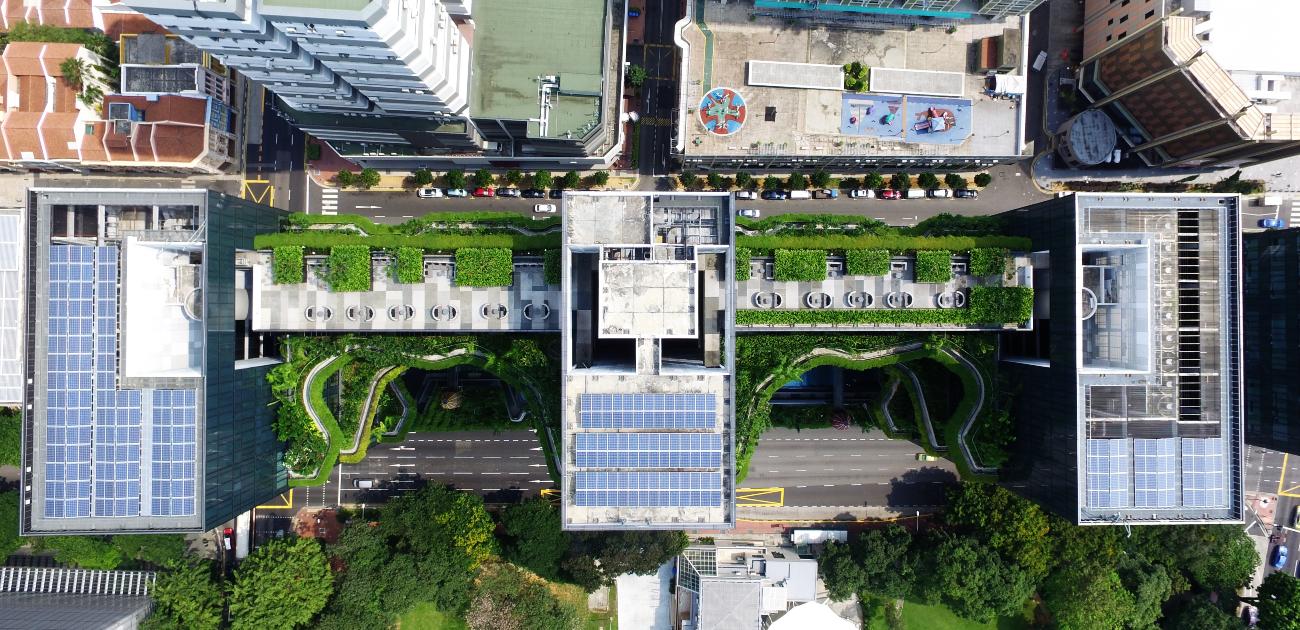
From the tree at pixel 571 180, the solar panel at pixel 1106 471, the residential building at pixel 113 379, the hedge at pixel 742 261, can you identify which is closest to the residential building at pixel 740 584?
the solar panel at pixel 1106 471

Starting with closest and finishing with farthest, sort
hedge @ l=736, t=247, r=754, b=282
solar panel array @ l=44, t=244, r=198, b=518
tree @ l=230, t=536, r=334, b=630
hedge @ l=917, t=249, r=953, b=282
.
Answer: solar panel array @ l=44, t=244, r=198, b=518 → hedge @ l=736, t=247, r=754, b=282 → hedge @ l=917, t=249, r=953, b=282 → tree @ l=230, t=536, r=334, b=630

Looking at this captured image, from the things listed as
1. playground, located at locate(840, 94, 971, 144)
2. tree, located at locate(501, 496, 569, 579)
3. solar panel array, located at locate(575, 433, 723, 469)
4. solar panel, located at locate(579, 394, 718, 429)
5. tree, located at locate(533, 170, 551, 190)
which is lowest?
tree, located at locate(501, 496, 569, 579)

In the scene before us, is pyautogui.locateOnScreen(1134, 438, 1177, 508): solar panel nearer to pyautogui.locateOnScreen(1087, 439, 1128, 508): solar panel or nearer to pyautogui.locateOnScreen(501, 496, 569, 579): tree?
pyautogui.locateOnScreen(1087, 439, 1128, 508): solar panel

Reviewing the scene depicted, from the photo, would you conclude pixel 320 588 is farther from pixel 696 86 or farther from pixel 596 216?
pixel 696 86

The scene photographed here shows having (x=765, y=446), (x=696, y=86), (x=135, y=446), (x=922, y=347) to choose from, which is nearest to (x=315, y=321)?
(x=135, y=446)

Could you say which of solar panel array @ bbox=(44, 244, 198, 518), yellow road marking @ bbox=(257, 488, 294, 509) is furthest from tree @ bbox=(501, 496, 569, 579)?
solar panel array @ bbox=(44, 244, 198, 518)

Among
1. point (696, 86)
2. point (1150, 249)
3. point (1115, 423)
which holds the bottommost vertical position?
point (1115, 423)
